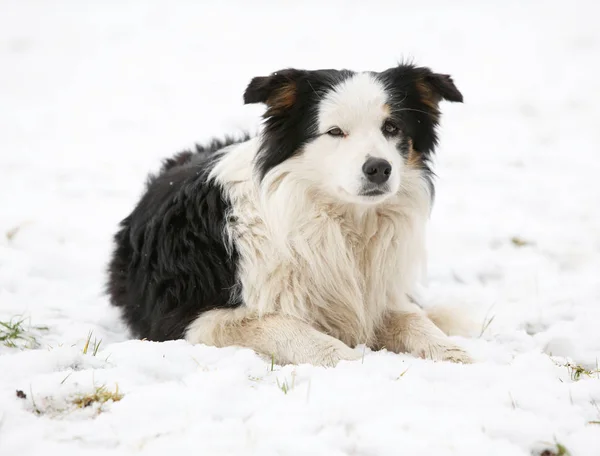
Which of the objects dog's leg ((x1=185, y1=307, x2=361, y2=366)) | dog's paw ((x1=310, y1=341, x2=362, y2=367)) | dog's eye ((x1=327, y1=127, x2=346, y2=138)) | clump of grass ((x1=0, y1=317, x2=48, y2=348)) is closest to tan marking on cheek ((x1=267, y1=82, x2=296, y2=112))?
dog's eye ((x1=327, y1=127, x2=346, y2=138))

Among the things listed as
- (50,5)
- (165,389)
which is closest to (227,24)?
(50,5)

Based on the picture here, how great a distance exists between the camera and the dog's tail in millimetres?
4113

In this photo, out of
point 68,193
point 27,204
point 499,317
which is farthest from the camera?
point 68,193

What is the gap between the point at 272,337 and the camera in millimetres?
3416

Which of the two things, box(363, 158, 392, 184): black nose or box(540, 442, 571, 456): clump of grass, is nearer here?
box(540, 442, 571, 456): clump of grass

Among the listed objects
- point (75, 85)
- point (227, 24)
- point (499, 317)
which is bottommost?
point (499, 317)

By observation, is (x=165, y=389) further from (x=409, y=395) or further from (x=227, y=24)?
(x=227, y=24)

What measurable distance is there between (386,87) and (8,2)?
44.7 ft

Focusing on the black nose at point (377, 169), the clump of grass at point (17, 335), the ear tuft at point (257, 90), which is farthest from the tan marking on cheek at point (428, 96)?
the clump of grass at point (17, 335)

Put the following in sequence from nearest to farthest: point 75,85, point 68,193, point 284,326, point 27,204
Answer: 1. point 284,326
2. point 27,204
3. point 68,193
4. point 75,85

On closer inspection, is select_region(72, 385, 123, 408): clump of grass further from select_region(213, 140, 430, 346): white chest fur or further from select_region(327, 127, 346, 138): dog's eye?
select_region(327, 127, 346, 138): dog's eye

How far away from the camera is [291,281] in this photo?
371 centimetres

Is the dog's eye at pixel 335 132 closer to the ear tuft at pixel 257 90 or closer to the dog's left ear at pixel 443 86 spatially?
the ear tuft at pixel 257 90

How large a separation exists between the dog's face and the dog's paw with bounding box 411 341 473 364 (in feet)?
2.67
